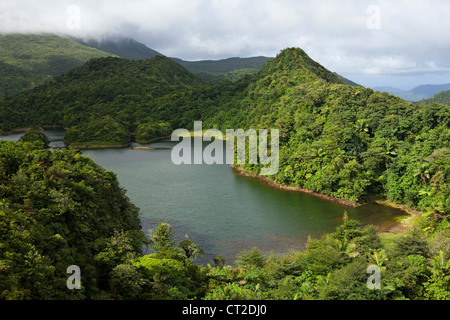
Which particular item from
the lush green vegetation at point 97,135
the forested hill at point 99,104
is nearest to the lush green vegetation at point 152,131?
the forested hill at point 99,104

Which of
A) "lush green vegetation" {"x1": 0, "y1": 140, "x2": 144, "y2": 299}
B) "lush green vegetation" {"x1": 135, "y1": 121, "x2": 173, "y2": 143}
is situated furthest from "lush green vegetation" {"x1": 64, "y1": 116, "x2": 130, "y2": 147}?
"lush green vegetation" {"x1": 0, "y1": 140, "x2": 144, "y2": 299}

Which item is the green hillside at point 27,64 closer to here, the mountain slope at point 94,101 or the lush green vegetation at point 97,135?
the mountain slope at point 94,101

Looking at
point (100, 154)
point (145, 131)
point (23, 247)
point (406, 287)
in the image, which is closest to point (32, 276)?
point (23, 247)

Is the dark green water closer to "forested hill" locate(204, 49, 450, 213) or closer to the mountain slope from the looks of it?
"forested hill" locate(204, 49, 450, 213)

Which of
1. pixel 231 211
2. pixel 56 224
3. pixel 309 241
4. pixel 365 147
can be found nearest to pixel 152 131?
pixel 231 211

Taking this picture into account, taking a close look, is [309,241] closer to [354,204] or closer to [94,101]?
[354,204]

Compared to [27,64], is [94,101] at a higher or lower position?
lower

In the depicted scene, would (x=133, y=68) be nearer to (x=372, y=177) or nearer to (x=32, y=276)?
(x=372, y=177)
